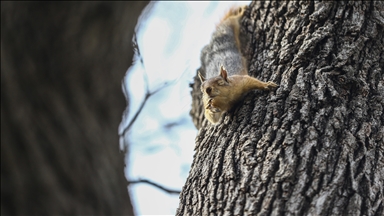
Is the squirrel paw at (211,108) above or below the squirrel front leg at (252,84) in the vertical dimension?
below

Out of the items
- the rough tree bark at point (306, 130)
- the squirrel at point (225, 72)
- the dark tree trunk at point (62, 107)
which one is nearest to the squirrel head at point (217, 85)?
the squirrel at point (225, 72)

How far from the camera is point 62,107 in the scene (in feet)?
4.08

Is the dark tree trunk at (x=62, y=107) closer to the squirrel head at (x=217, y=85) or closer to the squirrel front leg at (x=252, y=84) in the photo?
the squirrel front leg at (x=252, y=84)

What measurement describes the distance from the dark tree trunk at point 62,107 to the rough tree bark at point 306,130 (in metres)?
1.43

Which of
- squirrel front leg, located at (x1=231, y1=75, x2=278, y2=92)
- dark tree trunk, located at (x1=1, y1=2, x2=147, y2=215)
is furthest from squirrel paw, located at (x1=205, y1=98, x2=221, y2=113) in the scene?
dark tree trunk, located at (x1=1, y1=2, x2=147, y2=215)

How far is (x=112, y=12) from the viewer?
4.33 ft

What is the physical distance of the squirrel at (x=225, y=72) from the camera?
358 centimetres

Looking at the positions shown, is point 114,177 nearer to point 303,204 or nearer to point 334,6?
point 303,204

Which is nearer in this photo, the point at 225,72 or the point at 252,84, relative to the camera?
the point at 252,84

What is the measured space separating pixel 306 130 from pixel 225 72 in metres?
1.07

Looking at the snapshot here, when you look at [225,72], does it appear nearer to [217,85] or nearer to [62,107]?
[217,85]

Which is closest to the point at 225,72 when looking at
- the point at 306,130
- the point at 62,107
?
the point at 306,130

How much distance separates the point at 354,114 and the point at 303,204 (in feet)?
2.75

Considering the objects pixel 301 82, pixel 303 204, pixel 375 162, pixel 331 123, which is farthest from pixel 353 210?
pixel 301 82
